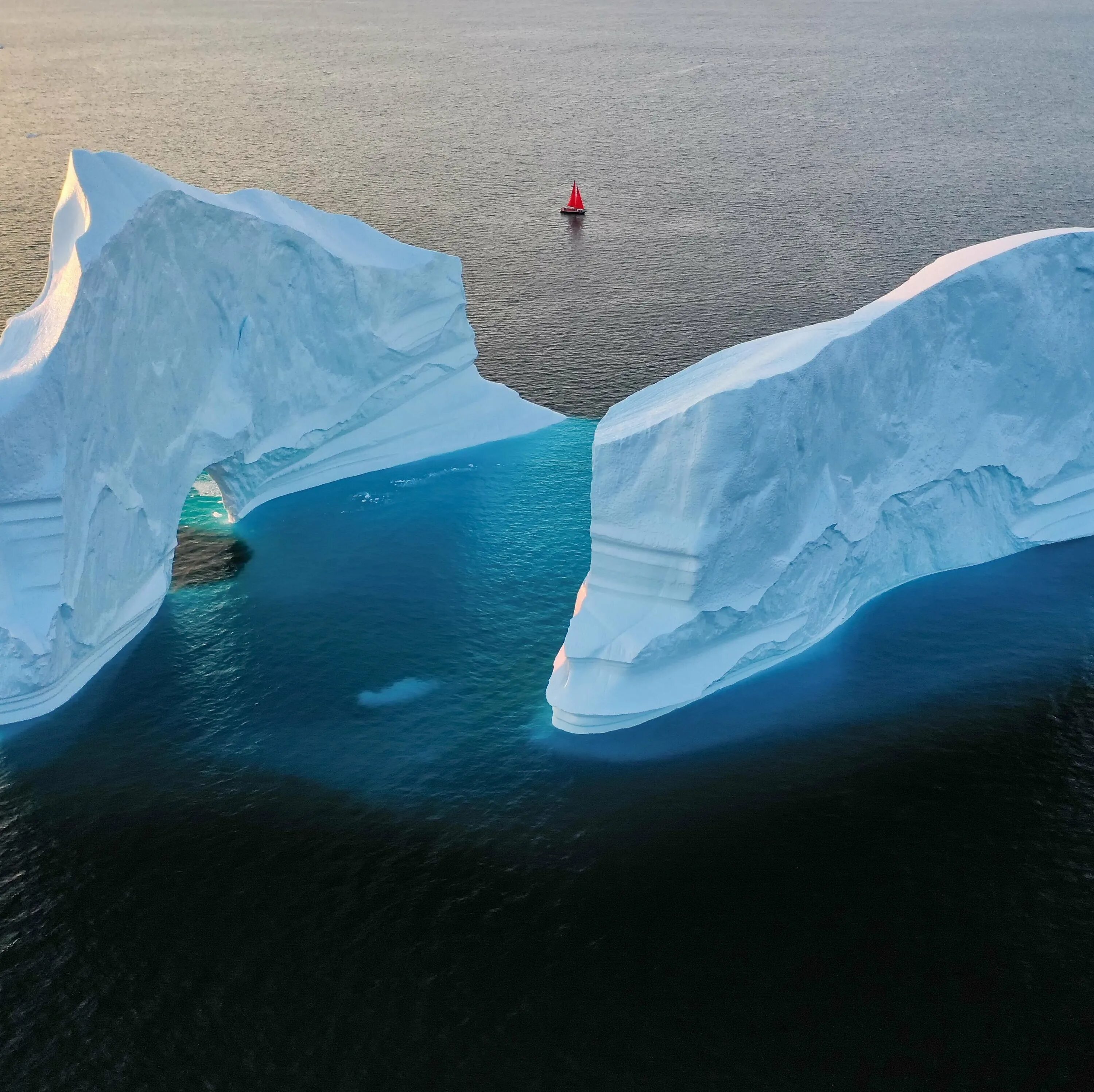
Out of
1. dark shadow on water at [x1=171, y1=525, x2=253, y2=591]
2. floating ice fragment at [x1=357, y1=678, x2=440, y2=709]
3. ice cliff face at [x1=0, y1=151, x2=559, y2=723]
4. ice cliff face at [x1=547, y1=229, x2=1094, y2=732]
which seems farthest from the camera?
dark shadow on water at [x1=171, y1=525, x2=253, y2=591]

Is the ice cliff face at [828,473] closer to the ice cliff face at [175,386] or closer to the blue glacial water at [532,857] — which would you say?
the blue glacial water at [532,857]

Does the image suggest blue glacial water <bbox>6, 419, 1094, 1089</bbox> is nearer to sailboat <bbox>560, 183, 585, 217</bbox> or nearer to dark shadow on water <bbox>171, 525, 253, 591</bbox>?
dark shadow on water <bbox>171, 525, 253, 591</bbox>

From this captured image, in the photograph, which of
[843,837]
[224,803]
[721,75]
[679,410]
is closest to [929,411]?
[679,410]

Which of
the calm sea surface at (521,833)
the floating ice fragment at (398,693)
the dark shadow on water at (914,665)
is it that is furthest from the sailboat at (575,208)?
the floating ice fragment at (398,693)

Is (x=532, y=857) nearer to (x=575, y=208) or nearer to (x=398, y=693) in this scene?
(x=398, y=693)

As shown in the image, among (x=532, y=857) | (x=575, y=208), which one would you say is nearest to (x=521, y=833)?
(x=532, y=857)

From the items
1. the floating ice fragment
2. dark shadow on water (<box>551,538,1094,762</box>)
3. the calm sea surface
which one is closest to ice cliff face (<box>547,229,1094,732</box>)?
dark shadow on water (<box>551,538,1094,762</box>)

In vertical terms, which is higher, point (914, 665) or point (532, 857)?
point (532, 857)

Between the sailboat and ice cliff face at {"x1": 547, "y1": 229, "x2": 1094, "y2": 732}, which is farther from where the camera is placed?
the sailboat
